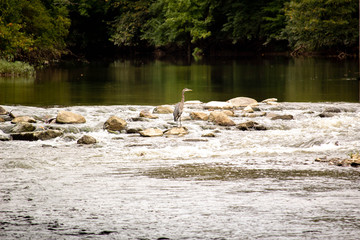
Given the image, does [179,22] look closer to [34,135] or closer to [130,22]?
[130,22]

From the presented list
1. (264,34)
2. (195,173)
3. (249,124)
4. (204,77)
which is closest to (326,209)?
(195,173)

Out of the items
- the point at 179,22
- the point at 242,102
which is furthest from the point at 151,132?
the point at 179,22

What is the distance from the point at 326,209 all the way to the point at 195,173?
2.74 metres

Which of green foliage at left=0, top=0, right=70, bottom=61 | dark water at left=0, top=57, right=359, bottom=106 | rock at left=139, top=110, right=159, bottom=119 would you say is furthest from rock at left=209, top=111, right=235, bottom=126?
green foliage at left=0, top=0, right=70, bottom=61

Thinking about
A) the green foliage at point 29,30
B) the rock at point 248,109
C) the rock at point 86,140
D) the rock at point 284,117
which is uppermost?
the green foliage at point 29,30

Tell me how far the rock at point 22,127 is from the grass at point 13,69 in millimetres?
19675

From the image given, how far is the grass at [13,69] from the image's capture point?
33219mm

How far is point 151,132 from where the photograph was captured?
552 inches

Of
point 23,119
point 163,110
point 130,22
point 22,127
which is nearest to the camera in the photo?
point 22,127

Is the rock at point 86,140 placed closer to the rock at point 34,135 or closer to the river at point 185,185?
the river at point 185,185

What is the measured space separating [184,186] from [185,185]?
72 mm

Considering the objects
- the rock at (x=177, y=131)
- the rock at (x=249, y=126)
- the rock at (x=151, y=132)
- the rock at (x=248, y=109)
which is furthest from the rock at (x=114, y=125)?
the rock at (x=248, y=109)

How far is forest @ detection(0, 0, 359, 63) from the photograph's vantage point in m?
42.5

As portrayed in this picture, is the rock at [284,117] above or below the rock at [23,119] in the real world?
below
